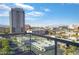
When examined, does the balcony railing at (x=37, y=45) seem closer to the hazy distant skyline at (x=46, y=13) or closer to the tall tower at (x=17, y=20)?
the tall tower at (x=17, y=20)

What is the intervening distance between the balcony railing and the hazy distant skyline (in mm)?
161

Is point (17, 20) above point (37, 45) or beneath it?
above

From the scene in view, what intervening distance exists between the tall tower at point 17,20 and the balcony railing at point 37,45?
0.06 meters

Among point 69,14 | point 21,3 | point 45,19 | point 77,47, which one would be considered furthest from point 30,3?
point 77,47

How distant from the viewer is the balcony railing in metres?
2.35

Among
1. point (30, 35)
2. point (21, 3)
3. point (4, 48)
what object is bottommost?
point (4, 48)

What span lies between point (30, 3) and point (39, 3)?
10 cm

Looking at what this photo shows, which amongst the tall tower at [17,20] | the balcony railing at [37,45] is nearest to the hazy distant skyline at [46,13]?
the tall tower at [17,20]

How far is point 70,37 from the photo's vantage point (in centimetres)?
234

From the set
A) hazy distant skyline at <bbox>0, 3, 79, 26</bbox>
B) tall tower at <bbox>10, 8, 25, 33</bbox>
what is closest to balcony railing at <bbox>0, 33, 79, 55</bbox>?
tall tower at <bbox>10, 8, 25, 33</bbox>

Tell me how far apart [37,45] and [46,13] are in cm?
38

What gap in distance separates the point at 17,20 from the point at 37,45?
37 cm

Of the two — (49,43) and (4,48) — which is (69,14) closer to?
(49,43)

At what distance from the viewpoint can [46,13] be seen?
7.69 feet
